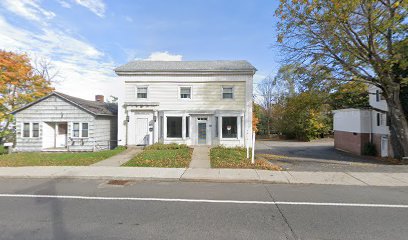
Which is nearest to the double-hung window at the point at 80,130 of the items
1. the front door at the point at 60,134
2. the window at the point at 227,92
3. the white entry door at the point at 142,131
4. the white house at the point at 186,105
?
the front door at the point at 60,134

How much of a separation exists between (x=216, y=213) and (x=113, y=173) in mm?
5542

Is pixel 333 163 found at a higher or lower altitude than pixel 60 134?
lower

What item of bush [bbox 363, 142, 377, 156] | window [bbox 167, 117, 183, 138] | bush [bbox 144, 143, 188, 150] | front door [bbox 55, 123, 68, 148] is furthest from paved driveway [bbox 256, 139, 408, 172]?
front door [bbox 55, 123, 68, 148]

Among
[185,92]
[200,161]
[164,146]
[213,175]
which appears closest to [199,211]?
[213,175]

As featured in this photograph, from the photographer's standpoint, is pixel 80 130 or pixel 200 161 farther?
pixel 80 130

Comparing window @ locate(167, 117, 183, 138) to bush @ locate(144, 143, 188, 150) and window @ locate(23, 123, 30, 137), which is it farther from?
window @ locate(23, 123, 30, 137)

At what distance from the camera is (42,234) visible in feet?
13.4

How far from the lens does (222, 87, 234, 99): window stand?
59.4 ft

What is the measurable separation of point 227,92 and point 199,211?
44.8 feet

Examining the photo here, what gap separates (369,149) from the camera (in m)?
20.5

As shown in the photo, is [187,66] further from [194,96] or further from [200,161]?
[200,161]

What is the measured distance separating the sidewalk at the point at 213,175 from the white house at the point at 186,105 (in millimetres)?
7935

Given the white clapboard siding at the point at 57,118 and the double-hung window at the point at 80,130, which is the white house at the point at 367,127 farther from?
the double-hung window at the point at 80,130

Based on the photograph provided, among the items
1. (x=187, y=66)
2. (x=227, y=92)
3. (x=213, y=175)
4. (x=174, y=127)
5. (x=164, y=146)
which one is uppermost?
(x=187, y=66)
